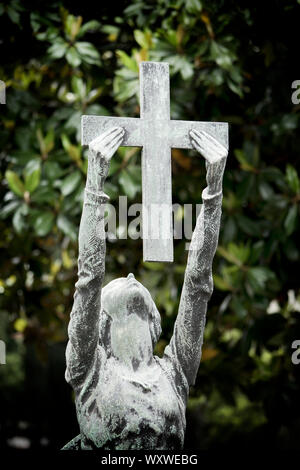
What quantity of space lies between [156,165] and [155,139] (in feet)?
0.50

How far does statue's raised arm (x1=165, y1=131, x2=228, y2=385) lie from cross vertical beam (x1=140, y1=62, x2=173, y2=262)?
0.16 meters

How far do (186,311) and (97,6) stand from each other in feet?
15.9

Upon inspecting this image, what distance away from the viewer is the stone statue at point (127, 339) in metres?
4.69

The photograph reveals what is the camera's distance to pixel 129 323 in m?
4.96

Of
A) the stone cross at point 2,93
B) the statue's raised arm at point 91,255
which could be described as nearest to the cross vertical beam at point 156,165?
the statue's raised arm at point 91,255

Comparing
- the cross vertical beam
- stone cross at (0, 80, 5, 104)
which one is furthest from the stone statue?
stone cross at (0, 80, 5, 104)

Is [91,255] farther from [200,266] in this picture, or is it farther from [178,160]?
[178,160]

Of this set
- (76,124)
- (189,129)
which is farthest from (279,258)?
(189,129)

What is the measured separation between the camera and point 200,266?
4.88 metres

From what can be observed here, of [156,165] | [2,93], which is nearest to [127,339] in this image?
[156,165]

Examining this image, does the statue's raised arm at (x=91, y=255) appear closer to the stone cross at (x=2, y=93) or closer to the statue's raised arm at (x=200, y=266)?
the statue's raised arm at (x=200, y=266)

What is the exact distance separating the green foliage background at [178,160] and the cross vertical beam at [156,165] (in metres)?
→ 2.59

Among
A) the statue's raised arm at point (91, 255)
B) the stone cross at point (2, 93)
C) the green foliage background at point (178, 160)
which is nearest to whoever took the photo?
the statue's raised arm at point (91, 255)
